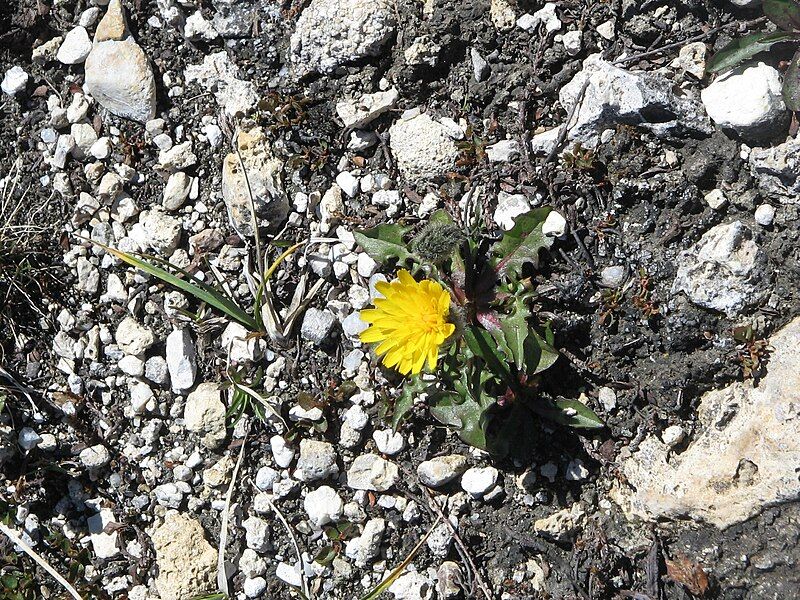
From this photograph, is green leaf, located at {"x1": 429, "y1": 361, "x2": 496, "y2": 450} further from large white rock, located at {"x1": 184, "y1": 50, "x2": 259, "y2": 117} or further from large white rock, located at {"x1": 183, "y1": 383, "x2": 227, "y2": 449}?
large white rock, located at {"x1": 184, "y1": 50, "x2": 259, "y2": 117}

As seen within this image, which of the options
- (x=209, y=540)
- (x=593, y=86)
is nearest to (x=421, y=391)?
(x=209, y=540)

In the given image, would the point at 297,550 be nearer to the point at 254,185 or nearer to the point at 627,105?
the point at 254,185

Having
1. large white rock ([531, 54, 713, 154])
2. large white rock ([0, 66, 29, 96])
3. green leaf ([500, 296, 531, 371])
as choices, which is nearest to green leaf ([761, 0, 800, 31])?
large white rock ([531, 54, 713, 154])

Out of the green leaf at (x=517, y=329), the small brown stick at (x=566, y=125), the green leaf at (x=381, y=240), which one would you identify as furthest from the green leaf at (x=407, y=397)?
the small brown stick at (x=566, y=125)

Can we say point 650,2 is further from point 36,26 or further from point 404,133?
point 36,26

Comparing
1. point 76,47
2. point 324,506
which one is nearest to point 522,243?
point 324,506

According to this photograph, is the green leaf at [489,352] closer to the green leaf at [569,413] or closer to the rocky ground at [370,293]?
the green leaf at [569,413]
